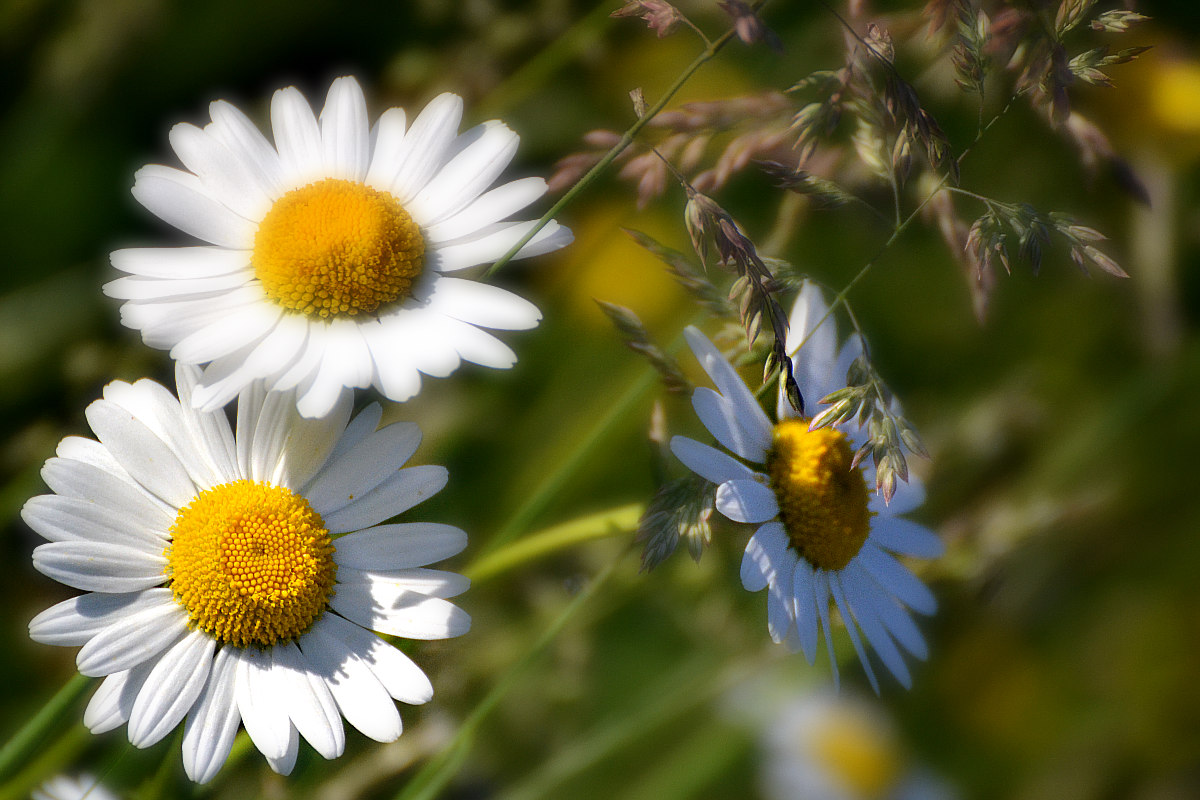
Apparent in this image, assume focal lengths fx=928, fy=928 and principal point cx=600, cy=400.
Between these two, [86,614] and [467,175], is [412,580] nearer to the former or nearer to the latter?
[86,614]

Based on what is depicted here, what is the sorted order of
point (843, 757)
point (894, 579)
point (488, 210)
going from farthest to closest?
1. point (843, 757)
2. point (894, 579)
3. point (488, 210)

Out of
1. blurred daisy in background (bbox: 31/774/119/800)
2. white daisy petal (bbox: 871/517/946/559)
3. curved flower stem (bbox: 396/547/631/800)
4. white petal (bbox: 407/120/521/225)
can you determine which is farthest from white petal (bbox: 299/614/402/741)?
white daisy petal (bbox: 871/517/946/559)

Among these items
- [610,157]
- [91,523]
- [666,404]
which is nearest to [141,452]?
[91,523]

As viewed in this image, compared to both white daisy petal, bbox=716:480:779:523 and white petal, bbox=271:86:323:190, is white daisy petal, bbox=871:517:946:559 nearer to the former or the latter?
white daisy petal, bbox=716:480:779:523

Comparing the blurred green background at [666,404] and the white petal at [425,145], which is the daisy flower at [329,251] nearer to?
the white petal at [425,145]

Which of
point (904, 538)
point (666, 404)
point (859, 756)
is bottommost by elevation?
point (859, 756)
